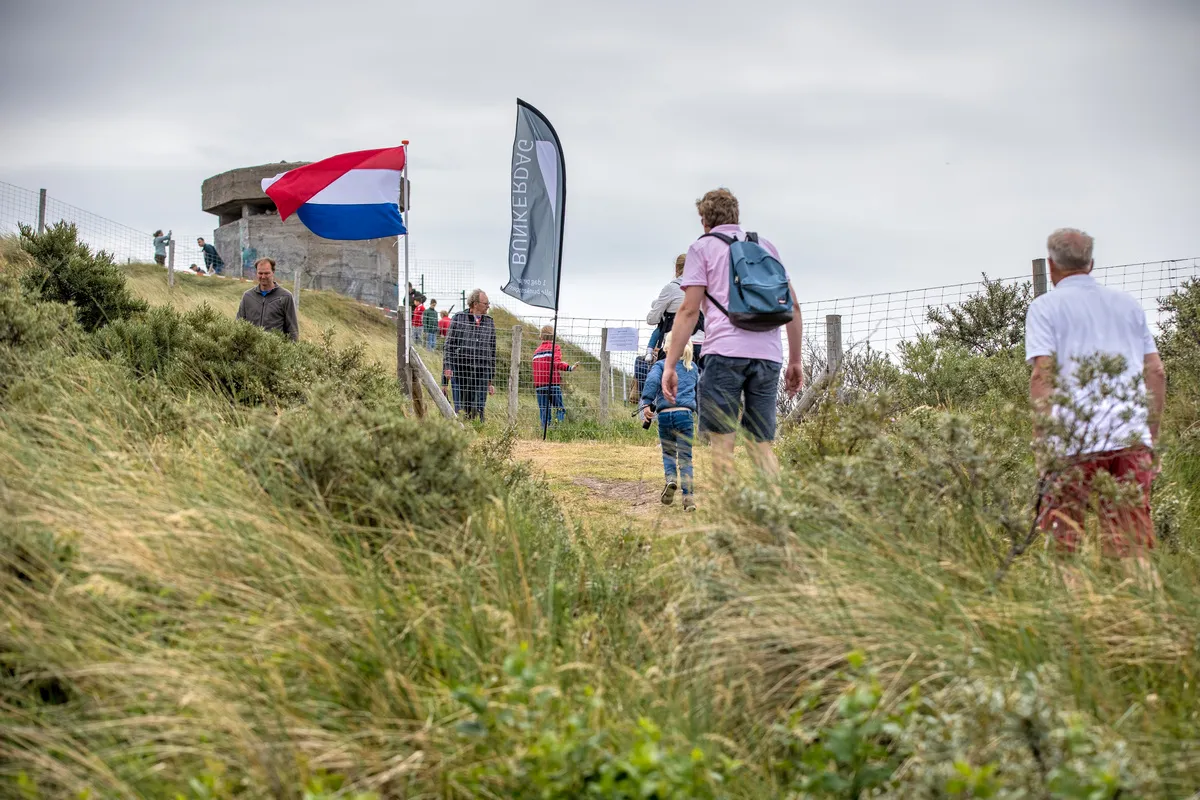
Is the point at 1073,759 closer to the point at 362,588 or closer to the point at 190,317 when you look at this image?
the point at 362,588

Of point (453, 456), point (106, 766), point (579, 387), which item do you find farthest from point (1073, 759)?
point (579, 387)

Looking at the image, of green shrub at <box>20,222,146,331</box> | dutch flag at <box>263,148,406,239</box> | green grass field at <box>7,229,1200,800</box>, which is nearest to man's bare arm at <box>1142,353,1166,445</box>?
green grass field at <box>7,229,1200,800</box>

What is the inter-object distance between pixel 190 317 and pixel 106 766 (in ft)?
18.3

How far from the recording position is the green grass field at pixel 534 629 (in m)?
2.62

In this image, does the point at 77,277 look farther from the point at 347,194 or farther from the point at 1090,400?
the point at 1090,400

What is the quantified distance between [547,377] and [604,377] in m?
1.59

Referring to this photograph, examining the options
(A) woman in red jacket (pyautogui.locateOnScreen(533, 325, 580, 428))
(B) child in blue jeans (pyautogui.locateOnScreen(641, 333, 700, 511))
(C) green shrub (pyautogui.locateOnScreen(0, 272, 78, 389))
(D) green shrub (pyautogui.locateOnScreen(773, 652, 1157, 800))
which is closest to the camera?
(D) green shrub (pyautogui.locateOnScreen(773, 652, 1157, 800))

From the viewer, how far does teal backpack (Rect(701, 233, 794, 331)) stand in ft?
17.3

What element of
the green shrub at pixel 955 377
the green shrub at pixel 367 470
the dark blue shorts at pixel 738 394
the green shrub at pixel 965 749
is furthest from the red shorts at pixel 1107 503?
the green shrub at pixel 955 377

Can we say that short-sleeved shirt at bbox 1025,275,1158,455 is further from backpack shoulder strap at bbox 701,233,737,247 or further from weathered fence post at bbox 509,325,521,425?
weathered fence post at bbox 509,325,521,425

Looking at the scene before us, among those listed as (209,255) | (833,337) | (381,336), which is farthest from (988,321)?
(209,255)

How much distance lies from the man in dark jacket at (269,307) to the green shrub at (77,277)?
0.90 metres

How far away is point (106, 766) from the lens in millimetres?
2736

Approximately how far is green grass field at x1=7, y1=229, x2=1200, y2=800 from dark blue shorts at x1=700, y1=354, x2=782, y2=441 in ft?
1.47
